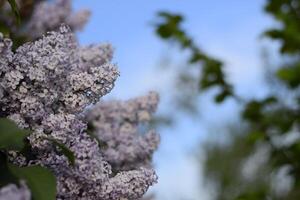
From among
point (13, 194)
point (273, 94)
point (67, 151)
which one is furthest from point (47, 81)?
point (273, 94)

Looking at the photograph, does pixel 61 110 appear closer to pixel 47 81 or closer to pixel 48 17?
pixel 47 81

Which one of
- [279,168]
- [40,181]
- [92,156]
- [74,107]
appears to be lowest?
[40,181]

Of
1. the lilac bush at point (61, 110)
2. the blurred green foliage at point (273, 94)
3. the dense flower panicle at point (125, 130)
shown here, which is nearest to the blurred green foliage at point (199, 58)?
the blurred green foliage at point (273, 94)

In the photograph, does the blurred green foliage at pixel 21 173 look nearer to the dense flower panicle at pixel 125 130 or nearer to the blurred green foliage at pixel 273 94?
the dense flower panicle at pixel 125 130

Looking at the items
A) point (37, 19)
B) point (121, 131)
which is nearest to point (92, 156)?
point (121, 131)

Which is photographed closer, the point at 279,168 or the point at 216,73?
the point at 279,168

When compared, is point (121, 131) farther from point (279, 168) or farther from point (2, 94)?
point (279, 168)
